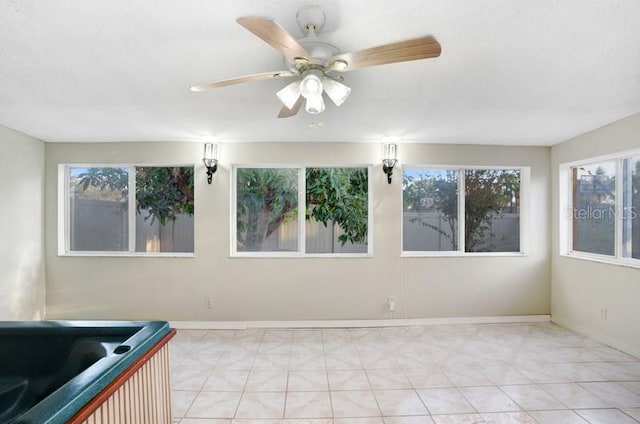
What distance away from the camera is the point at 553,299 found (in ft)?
12.6

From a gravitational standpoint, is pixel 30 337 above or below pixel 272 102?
below

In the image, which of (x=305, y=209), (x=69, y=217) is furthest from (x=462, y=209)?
(x=69, y=217)

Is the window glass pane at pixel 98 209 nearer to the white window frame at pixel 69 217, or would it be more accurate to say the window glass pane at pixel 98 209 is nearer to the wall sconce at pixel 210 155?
the white window frame at pixel 69 217

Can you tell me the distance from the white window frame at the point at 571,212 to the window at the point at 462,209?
0.44 m

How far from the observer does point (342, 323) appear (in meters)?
3.71

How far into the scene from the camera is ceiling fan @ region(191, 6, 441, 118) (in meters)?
1.23

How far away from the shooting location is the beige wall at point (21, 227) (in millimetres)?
3148

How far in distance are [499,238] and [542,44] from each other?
279 cm

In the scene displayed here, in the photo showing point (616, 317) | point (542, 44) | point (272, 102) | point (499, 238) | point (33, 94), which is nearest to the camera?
point (542, 44)

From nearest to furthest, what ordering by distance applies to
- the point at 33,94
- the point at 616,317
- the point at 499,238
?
1. the point at 33,94
2. the point at 616,317
3. the point at 499,238

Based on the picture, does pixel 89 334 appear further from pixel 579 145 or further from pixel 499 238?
pixel 579 145

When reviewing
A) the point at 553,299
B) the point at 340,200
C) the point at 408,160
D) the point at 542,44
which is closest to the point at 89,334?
the point at 340,200

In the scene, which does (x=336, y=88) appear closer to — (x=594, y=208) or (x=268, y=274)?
(x=268, y=274)

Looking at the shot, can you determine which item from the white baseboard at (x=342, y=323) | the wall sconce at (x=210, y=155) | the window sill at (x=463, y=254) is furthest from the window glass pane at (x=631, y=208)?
the wall sconce at (x=210, y=155)
